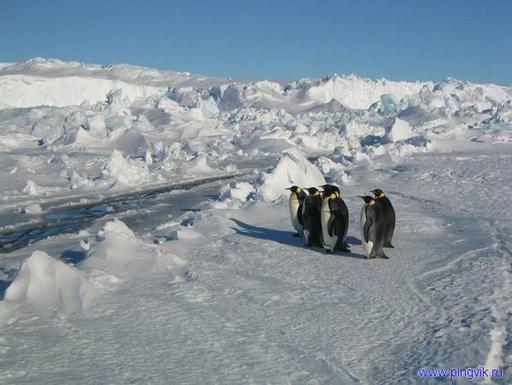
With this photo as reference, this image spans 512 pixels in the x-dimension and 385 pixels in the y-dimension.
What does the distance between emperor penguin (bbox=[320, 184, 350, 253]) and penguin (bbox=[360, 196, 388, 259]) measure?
9.2 inches

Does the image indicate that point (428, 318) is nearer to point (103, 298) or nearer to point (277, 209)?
point (103, 298)

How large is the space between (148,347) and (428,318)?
1.90 metres

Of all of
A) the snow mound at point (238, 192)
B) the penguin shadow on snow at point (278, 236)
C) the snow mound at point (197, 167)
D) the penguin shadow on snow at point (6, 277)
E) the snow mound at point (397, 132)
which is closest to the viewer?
the penguin shadow on snow at point (6, 277)

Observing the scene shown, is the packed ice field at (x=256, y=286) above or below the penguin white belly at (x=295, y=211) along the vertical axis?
below

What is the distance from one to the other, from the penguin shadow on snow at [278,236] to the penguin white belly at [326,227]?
0.32 ft

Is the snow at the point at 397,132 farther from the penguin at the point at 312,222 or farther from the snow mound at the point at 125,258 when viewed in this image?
the snow mound at the point at 125,258

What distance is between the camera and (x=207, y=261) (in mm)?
5746

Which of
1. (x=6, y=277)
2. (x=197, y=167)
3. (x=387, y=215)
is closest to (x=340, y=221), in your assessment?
(x=387, y=215)

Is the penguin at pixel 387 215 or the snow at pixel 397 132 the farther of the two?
the snow at pixel 397 132

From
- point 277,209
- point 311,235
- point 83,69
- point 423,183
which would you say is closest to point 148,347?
point 311,235

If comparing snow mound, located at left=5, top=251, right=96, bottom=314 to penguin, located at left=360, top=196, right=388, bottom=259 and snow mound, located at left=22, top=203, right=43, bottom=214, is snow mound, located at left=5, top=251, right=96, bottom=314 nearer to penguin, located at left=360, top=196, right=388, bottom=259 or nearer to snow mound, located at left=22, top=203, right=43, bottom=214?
penguin, located at left=360, top=196, right=388, bottom=259

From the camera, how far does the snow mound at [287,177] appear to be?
404 inches

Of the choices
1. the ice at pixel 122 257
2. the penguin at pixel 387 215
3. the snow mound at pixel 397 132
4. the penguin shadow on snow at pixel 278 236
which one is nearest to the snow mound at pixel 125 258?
the ice at pixel 122 257

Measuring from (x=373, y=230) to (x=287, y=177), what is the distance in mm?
5760
